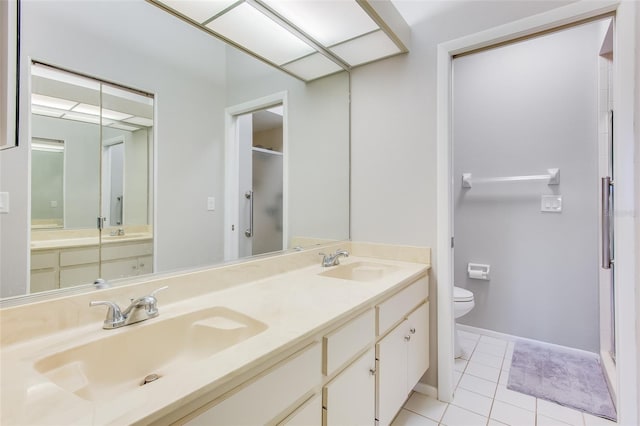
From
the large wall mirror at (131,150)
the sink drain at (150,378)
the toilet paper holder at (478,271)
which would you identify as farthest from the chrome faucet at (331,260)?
the toilet paper holder at (478,271)

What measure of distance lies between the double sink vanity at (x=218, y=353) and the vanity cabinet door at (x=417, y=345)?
29 millimetres

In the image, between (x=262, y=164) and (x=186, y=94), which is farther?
(x=262, y=164)

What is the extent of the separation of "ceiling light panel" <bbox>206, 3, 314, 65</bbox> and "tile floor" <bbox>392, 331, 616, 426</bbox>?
2.11 metres

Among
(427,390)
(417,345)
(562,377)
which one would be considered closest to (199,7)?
(417,345)

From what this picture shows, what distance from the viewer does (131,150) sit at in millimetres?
1075

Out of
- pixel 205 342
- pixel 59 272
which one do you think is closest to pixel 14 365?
pixel 59 272

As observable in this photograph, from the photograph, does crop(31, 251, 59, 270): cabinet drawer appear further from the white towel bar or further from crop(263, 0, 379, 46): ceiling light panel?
the white towel bar

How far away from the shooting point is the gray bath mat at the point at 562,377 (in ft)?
5.57

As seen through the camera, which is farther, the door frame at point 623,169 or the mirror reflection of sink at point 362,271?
the mirror reflection of sink at point 362,271

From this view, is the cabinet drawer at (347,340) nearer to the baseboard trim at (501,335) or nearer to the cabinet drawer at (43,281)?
the cabinet drawer at (43,281)

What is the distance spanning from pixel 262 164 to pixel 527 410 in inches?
79.4

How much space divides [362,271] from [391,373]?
2.06ft

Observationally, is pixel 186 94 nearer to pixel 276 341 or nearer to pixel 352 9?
pixel 352 9

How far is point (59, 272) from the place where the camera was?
89 centimetres
